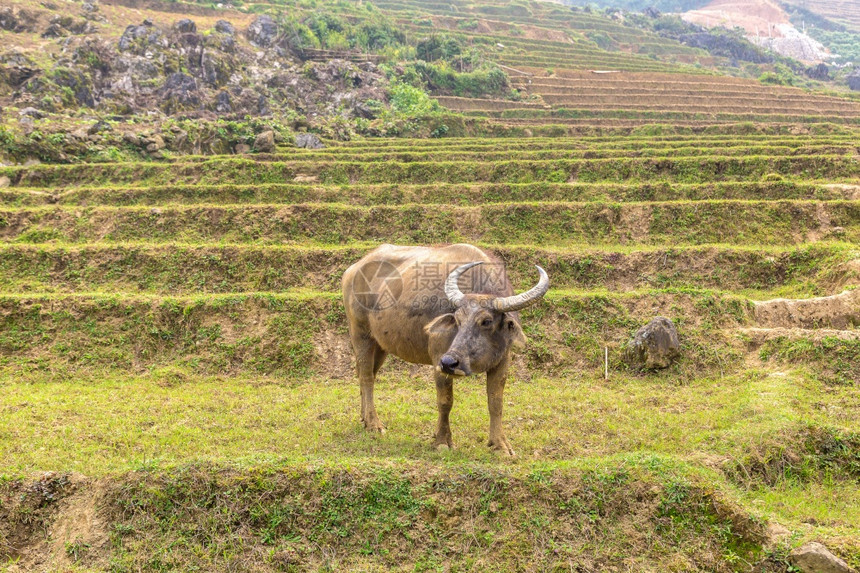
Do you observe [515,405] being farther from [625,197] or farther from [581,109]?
[581,109]

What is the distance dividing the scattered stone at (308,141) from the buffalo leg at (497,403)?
66.2 feet

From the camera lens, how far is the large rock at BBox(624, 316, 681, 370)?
9430mm

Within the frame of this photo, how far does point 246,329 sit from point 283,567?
263 inches

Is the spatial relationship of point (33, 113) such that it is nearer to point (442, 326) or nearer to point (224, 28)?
point (224, 28)

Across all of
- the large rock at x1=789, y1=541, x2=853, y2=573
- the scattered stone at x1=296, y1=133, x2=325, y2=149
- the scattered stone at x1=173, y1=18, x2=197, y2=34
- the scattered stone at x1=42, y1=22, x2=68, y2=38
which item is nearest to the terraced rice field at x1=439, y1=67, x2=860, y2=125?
the scattered stone at x1=296, y1=133, x2=325, y2=149

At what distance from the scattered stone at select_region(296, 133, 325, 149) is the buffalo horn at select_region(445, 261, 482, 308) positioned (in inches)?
776

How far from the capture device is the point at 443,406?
20.6ft

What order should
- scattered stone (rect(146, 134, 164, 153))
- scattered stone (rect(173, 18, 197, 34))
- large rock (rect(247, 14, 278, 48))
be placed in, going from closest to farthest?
scattered stone (rect(146, 134, 164, 153))
scattered stone (rect(173, 18, 197, 34))
large rock (rect(247, 14, 278, 48))

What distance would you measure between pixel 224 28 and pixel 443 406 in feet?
138

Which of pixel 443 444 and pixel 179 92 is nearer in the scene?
pixel 443 444

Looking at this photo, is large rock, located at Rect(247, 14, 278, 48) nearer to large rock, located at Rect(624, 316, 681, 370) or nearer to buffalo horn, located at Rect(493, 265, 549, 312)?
large rock, located at Rect(624, 316, 681, 370)

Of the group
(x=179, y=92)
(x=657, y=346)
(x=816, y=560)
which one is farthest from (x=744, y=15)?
(x=816, y=560)

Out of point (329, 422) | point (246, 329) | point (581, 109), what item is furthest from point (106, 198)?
point (581, 109)

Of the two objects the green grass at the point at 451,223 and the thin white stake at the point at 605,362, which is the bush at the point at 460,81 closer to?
the green grass at the point at 451,223
